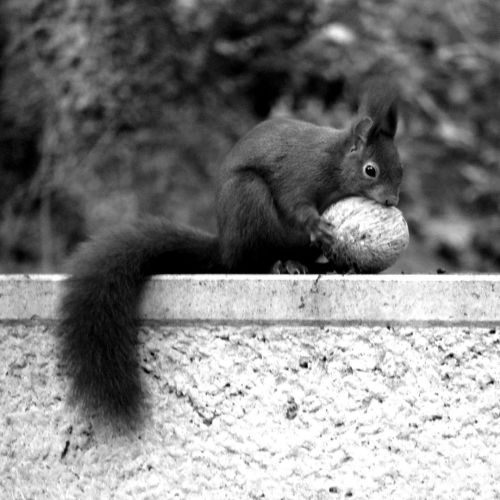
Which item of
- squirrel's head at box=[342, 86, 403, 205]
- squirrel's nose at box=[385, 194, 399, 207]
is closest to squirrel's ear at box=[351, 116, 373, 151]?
squirrel's head at box=[342, 86, 403, 205]

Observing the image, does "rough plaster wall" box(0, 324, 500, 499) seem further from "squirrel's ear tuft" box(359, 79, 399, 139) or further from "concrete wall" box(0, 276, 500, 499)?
"squirrel's ear tuft" box(359, 79, 399, 139)

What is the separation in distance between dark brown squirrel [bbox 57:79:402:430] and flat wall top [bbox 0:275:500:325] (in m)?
0.07

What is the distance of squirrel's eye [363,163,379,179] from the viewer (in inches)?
79.4

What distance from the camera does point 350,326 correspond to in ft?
5.48

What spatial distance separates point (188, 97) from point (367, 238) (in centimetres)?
207

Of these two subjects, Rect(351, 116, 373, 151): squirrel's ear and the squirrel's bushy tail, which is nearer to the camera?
the squirrel's bushy tail

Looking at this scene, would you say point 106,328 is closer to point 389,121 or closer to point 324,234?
point 324,234

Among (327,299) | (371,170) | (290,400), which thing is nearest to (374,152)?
(371,170)

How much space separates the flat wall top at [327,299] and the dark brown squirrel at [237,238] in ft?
0.22

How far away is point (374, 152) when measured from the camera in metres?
2.04

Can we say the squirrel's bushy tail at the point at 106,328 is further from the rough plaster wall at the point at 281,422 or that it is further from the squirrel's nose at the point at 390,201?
the squirrel's nose at the point at 390,201

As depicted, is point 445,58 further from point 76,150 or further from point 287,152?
point 287,152

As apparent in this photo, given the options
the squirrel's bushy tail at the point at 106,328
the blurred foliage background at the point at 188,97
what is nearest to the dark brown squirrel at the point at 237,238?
the squirrel's bushy tail at the point at 106,328

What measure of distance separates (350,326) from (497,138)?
2909mm
